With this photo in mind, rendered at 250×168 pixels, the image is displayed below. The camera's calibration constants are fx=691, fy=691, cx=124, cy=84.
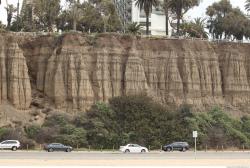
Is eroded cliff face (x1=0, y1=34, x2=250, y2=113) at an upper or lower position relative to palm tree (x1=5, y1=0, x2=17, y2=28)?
lower

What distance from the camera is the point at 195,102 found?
93.1 meters

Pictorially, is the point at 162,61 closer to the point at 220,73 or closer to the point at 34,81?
the point at 220,73

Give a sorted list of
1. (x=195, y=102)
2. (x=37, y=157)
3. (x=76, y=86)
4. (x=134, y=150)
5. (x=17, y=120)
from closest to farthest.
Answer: (x=37, y=157) < (x=134, y=150) < (x=17, y=120) < (x=76, y=86) < (x=195, y=102)

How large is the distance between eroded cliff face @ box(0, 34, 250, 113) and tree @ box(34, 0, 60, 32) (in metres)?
15.3

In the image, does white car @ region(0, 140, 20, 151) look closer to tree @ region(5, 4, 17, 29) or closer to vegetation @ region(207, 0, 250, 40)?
tree @ region(5, 4, 17, 29)

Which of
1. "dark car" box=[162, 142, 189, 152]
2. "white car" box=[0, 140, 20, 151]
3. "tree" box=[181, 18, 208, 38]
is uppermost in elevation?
"tree" box=[181, 18, 208, 38]

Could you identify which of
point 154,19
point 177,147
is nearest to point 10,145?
point 177,147

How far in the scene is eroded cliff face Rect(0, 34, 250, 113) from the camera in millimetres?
86688

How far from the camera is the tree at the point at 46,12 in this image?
106 metres

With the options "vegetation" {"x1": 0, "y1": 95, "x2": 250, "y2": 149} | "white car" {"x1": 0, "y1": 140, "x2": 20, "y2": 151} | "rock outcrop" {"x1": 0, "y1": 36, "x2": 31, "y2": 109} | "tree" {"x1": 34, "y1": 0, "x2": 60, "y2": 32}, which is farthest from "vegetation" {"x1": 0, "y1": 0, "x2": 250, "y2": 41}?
"white car" {"x1": 0, "y1": 140, "x2": 20, "y2": 151}

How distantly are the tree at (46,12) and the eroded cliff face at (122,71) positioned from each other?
1534cm

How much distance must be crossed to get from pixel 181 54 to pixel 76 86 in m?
16.9

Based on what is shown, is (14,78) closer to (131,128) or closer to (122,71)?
(122,71)

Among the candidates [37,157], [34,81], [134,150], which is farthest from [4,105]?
[37,157]
